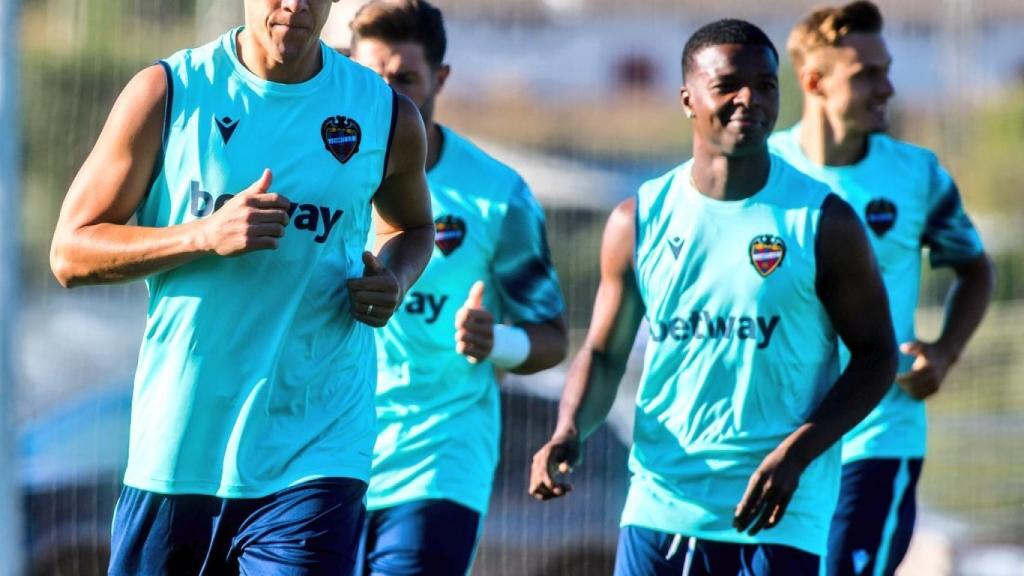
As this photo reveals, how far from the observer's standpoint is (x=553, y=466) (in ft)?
14.7

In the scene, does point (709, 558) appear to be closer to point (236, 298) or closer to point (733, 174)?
point (733, 174)

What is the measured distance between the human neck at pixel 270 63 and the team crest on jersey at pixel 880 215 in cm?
264

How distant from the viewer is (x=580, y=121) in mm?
8156

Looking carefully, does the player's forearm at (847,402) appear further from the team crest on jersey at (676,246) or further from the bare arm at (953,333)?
the bare arm at (953,333)

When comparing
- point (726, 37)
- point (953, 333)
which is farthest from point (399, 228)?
point (953, 333)

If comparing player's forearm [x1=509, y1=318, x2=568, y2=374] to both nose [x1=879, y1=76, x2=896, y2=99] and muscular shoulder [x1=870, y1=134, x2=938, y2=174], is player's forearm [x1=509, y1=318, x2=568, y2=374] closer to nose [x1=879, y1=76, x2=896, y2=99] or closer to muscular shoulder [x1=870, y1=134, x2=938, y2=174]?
muscular shoulder [x1=870, y1=134, x2=938, y2=174]

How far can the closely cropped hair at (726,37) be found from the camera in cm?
459

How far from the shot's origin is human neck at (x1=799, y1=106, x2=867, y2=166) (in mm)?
6129

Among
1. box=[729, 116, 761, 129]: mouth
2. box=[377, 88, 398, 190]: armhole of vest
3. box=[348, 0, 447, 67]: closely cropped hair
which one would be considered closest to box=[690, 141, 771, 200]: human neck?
box=[729, 116, 761, 129]: mouth

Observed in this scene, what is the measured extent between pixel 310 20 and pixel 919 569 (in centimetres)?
530

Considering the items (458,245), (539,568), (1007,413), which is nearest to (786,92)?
(1007,413)

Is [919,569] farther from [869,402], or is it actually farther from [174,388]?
[174,388]

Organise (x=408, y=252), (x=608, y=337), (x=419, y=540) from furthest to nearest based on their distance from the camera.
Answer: (x=419, y=540) → (x=608, y=337) → (x=408, y=252)

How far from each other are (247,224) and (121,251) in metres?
0.33
